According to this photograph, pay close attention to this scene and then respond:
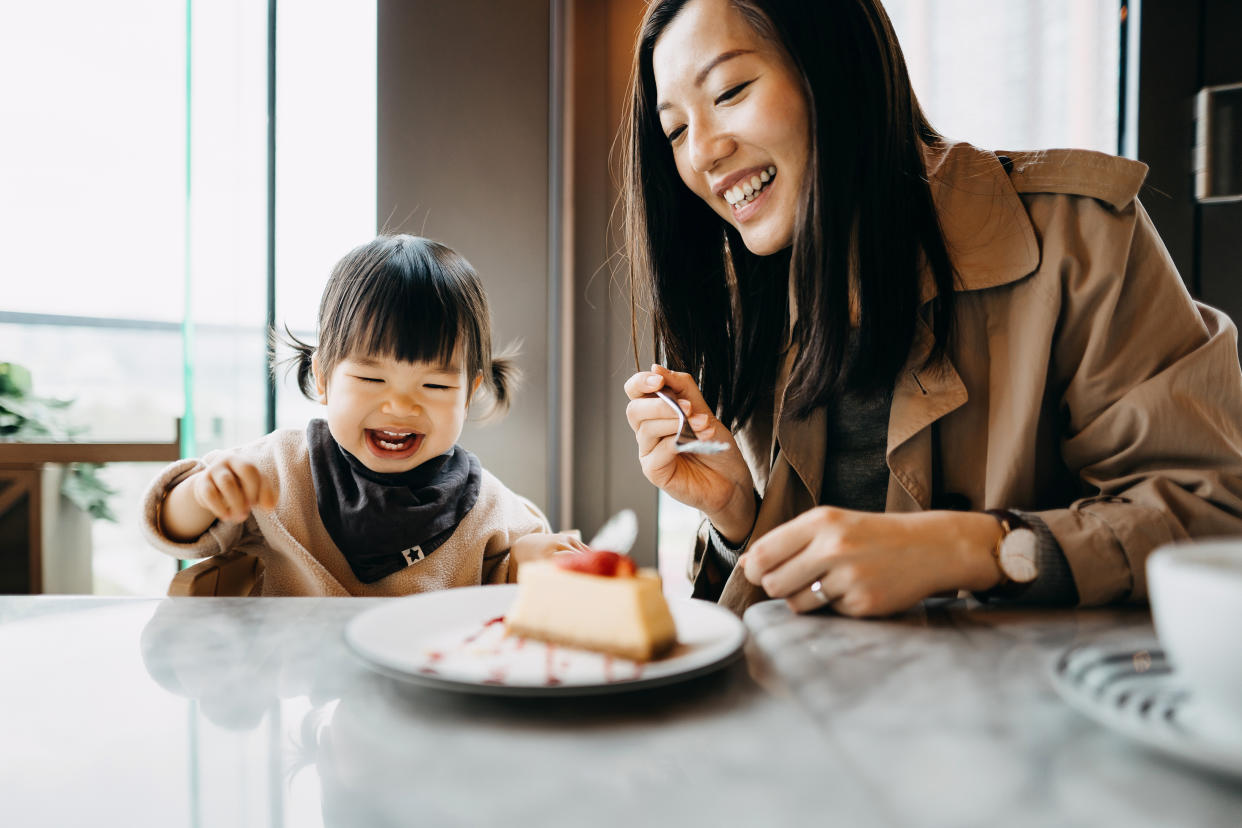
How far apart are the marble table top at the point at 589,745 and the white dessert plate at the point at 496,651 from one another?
18mm

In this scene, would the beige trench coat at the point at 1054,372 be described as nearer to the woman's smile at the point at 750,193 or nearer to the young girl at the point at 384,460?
the woman's smile at the point at 750,193

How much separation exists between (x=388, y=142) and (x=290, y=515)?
1.25 m

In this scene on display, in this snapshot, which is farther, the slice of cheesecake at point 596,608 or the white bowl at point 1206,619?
the slice of cheesecake at point 596,608

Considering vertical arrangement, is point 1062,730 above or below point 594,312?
below

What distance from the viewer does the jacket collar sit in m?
0.97

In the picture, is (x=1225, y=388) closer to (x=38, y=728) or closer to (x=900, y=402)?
(x=900, y=402)

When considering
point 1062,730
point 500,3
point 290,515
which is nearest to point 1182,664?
point 1062,730

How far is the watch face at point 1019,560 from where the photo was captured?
696 millimetres

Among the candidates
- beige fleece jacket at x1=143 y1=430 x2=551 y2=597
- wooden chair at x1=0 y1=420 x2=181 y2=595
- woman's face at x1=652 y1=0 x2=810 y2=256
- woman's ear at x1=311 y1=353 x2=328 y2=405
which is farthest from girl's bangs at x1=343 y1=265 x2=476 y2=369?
wooden chair at x1=0 y1=420 x2=181 y2=595

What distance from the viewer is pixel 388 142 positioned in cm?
212

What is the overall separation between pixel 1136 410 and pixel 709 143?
622mm

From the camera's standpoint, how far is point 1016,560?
2.29 feet

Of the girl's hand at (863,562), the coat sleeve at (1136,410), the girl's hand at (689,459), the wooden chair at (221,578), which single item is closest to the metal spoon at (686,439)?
the girl's hand at (689,459)

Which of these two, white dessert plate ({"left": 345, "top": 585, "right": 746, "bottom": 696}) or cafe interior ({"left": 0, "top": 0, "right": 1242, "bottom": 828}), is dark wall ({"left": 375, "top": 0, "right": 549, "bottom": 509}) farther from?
white dessert plate ({"left": 345, "top": 585, "right": 746, "bottom": 696})
